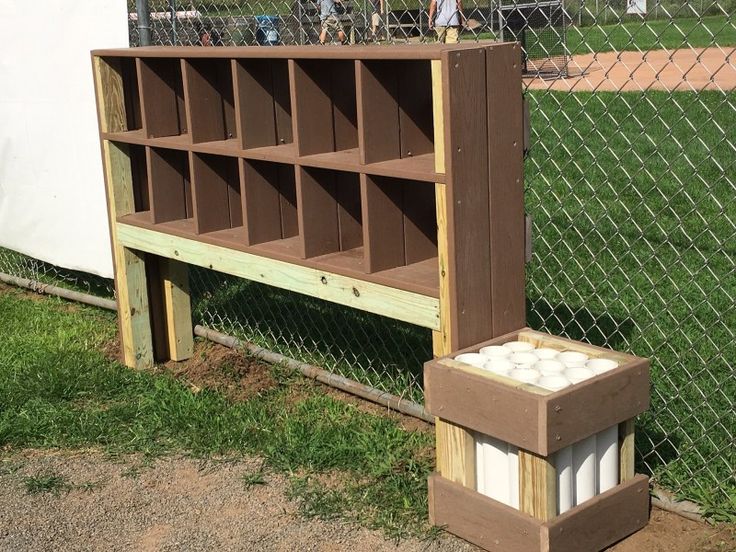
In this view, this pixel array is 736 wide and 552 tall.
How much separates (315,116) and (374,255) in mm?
583

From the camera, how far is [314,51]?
3.71m

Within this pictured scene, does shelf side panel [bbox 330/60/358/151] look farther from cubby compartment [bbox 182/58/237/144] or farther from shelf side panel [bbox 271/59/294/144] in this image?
cubby compartment [bbox 182/58/237/144]

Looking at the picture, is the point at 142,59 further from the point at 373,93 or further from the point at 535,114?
the point at 535,114

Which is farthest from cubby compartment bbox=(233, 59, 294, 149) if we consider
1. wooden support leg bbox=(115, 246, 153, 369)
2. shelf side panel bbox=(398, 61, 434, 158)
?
wooden support leg bbox=(115, 246, 153, 369)

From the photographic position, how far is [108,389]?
510 cm

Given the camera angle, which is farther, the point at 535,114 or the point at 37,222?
the point at 535,114

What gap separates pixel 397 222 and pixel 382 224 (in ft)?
0.28

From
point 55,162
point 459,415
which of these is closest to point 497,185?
point 459,415

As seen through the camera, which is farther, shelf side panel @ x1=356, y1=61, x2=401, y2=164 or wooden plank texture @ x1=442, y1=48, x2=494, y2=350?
shelf side panel @ x1=356, y1=61, x2=401, y2=164

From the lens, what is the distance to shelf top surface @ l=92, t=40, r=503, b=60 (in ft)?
10.9

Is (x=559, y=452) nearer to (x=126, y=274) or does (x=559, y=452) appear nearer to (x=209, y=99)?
(x=209, y=99)

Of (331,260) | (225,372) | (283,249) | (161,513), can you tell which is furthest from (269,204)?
(161,513)

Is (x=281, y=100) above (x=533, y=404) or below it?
above

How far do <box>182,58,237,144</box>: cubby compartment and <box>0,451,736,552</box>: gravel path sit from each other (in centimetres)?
138
